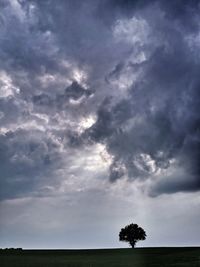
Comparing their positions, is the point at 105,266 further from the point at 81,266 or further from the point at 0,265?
the point at 0,265

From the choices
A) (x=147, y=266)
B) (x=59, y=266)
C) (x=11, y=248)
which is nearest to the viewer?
(x=147, y=266)

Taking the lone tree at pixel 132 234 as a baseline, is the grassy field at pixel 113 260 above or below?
below

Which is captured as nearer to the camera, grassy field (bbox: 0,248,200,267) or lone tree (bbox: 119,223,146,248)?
grassy field (bbox: 0,248,200,267)

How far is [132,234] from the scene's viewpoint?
142 metres

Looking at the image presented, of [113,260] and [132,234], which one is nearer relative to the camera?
[113,260]

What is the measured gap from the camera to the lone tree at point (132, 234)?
5591 inches

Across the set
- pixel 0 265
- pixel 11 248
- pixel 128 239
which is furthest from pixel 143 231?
pixel 0 265

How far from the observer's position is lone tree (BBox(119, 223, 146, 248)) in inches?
5591

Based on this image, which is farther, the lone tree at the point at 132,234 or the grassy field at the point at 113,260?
the lone tree at the point at 132,234

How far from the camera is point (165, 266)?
62500 mm

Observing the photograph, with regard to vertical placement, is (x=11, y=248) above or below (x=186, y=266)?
above

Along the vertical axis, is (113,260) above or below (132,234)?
below

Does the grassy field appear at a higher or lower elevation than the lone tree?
lower

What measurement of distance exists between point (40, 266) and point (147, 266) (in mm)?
16791
